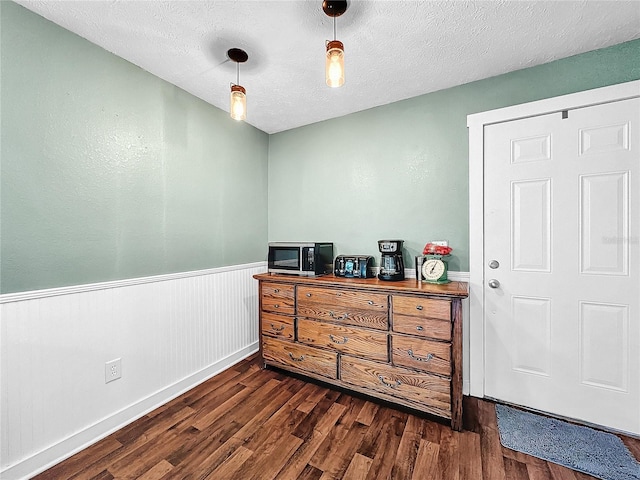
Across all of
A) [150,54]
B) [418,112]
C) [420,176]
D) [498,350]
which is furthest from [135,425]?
[418,112]

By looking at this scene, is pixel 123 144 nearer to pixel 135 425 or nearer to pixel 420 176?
pixel 135 425

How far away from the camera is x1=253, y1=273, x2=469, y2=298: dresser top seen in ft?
5.66

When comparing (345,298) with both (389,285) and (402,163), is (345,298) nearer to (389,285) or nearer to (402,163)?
(389,285)

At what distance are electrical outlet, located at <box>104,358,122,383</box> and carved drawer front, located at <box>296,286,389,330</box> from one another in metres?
1.26

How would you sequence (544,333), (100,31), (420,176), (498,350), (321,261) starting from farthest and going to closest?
(321,261), (420,176), (498,350), (544,333), (100,31)

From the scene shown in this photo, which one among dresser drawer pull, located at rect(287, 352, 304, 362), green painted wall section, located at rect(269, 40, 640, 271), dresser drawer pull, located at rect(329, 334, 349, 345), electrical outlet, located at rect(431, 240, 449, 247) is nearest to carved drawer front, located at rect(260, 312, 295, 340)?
dresser drawer pull, located at rect(287, 352, 304, 362)

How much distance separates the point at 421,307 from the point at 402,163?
1.25 meters

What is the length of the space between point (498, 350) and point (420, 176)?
1452 mm

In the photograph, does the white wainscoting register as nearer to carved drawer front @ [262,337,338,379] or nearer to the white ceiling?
carved drawer front @ [262,337,338,379]

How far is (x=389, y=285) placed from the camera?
1.93m

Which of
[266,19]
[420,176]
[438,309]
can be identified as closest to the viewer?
[266,19]

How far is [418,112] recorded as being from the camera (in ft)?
7.48

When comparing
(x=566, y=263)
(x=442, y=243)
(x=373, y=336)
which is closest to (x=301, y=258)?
(x=373, y=336)

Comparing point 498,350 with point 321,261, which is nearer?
point 498,350
